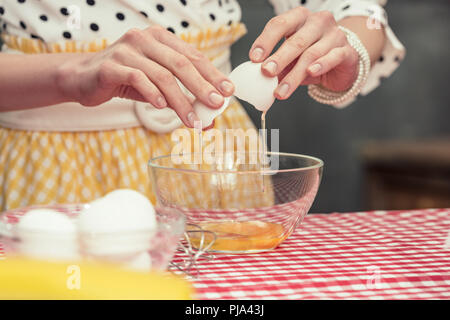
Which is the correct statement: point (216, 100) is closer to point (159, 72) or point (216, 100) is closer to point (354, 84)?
point (159, 72)

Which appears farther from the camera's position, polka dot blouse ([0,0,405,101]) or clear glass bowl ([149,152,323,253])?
polka dot blouse ([0,0,405,101])

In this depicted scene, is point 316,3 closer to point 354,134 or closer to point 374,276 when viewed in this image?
point 374,276

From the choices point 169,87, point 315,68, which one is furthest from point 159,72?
point 315,68

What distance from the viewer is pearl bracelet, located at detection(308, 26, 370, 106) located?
1.00 m

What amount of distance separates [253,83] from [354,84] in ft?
1.12

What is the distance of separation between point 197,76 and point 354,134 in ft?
6.21

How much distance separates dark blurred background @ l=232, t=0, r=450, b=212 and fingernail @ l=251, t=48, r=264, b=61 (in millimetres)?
1589

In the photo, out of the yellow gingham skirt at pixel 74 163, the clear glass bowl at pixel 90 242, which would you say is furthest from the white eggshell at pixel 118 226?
the yellow gingham skirt at pixel 74 163

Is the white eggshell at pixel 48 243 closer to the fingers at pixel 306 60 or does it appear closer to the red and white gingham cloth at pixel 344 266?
the red and white gingham cloth at pixel 344 266

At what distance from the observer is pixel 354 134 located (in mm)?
2549

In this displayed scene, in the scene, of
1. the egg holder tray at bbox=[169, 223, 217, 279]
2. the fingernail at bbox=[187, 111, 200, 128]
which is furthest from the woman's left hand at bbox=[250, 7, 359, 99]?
the egg holder tray at bbox=[169, 223, 217, 279]

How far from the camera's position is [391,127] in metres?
2.63

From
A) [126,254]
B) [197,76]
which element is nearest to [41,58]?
[197,76]

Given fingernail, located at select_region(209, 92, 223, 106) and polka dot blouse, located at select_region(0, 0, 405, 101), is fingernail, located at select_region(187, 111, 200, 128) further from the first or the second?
polka dot blouse, located at select_region(0, 0, 405, 101)
